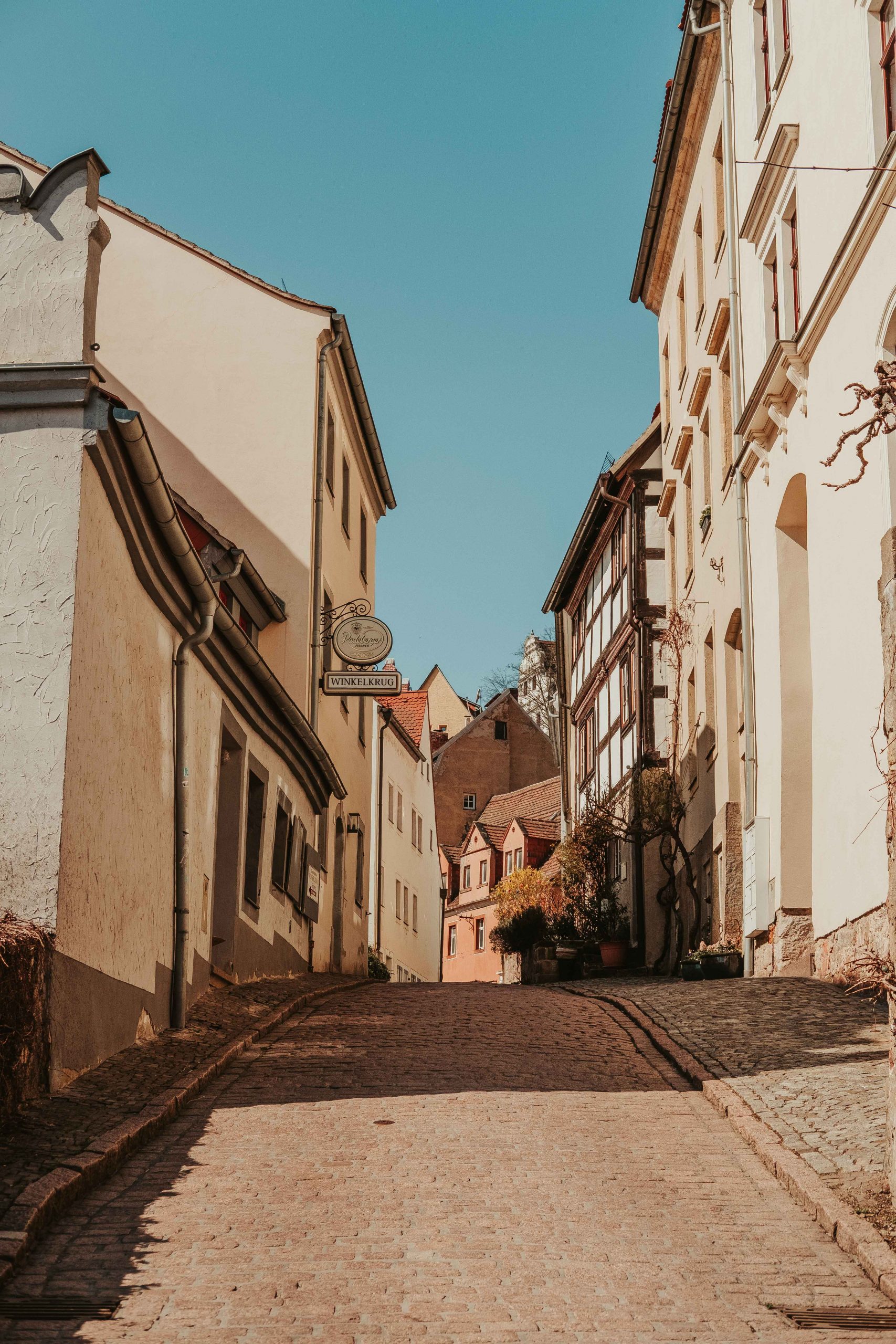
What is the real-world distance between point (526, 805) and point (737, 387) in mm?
41301

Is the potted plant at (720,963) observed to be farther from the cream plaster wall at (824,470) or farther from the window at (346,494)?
the window at (346,494)

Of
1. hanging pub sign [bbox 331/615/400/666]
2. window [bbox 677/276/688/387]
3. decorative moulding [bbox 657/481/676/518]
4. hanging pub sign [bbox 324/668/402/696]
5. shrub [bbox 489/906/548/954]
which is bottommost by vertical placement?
shrub [bbox 489/906/548/954]

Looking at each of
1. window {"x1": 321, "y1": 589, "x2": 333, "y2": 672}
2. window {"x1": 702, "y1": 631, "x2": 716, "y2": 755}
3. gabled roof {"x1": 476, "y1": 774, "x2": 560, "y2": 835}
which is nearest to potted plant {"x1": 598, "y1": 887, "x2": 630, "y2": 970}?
window {"x1": 702, "y1": 631, "x2": 716, "y2": 755}

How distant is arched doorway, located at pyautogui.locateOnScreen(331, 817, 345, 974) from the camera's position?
Answer: 24734 mm

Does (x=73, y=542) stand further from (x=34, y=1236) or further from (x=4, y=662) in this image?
(x=34, y=1236)

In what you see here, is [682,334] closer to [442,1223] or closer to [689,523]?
[689,523]

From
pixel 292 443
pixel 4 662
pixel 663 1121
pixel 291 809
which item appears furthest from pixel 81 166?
pixel 292 443

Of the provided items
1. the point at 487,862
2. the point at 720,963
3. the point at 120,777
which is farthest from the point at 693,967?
the point at 487,862

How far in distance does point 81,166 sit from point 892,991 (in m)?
7.20

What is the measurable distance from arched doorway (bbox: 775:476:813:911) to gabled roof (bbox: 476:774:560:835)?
39.3 metres

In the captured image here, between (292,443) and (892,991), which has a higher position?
(292,443)

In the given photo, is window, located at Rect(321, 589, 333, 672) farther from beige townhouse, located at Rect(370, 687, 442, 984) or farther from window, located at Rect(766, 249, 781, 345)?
beige townhouse, located at Rect(370, 687, 442, 984)

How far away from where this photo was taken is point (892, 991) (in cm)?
707

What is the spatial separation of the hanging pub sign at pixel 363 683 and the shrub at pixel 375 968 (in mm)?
9541
